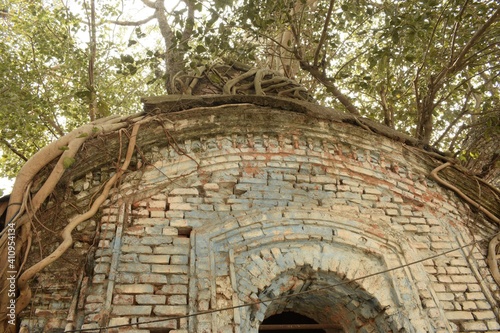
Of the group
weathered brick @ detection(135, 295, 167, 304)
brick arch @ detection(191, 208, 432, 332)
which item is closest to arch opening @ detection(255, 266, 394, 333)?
brick arch @ detection(191, 208, 432, 332)

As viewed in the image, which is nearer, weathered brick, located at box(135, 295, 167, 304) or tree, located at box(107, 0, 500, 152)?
weathered brick, located at box(135, 295, 167, 304)

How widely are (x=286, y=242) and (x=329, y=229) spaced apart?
0.43 m

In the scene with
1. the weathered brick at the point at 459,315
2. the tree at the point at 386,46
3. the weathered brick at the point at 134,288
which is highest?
the tree at the point at 386,46

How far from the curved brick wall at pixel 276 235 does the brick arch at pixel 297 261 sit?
1 centimetres

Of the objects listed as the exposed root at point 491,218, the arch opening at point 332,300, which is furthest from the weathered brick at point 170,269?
the exposed root at point 491,218

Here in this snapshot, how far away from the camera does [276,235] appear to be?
3641mm

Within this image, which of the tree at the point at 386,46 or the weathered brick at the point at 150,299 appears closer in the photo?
the weathered brick at the point at 150,299

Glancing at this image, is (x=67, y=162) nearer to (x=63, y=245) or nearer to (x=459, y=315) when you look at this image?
(x=63, y=245)

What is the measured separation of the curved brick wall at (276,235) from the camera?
324 cm

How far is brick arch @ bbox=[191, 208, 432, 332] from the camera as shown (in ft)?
11.1

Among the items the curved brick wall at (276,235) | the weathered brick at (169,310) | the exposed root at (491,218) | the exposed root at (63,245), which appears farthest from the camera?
the exposed root at (491,218)

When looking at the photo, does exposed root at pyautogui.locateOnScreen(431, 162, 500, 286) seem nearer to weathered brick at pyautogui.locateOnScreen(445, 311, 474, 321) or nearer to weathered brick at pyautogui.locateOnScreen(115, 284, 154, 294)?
weathered brick at pyautogui.locateOnScreen(445, 311, 474, 321)

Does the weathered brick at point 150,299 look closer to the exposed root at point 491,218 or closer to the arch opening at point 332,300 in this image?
the arch opening at point 332,300

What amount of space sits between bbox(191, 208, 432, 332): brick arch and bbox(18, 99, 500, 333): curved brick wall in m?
0.01
